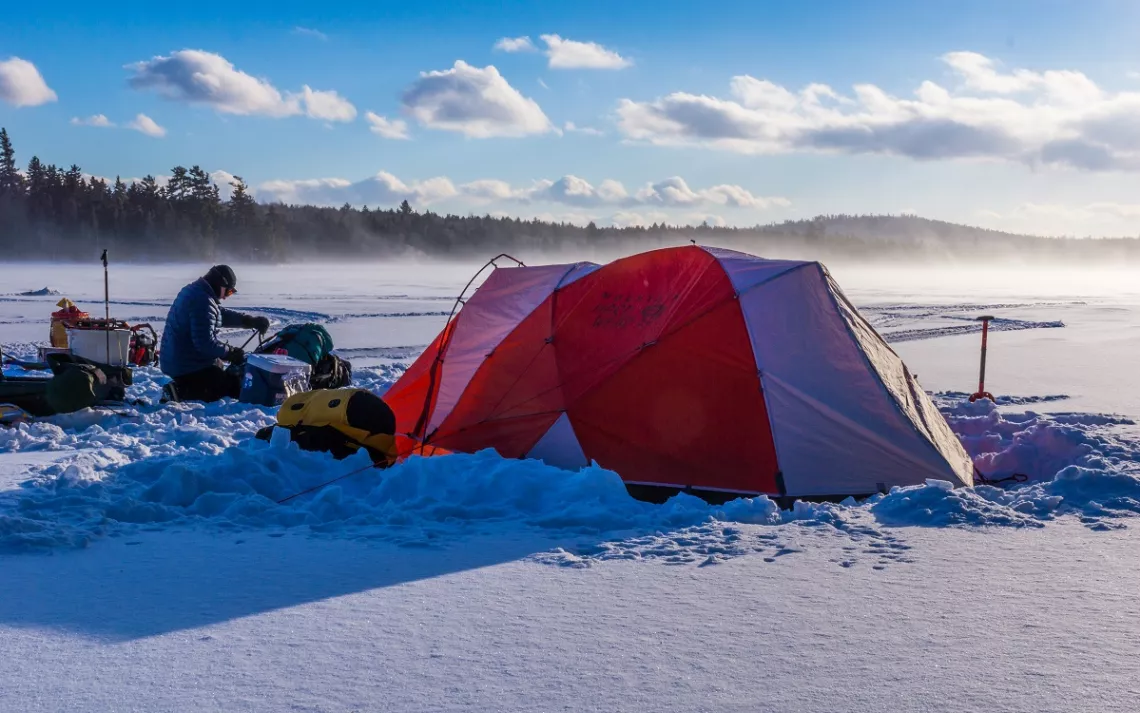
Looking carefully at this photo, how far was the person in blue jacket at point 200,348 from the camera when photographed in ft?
25.8

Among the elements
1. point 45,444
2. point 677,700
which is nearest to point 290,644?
point 677,700

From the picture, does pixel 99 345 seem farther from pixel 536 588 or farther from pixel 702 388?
pixel 536 588

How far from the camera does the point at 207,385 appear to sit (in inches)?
321

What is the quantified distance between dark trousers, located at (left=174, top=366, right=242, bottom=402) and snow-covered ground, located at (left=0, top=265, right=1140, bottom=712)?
1.77m

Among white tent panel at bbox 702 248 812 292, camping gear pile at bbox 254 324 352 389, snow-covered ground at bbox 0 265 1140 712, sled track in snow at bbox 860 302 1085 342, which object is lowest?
snow-covered ground at bbox 0 265 1140 712

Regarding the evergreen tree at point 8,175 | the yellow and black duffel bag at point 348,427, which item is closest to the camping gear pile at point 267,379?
the yellow and black duffel bag at point 348,427

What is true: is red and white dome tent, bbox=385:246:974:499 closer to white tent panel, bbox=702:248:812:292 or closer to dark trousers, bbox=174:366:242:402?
white tent panel, bbox=702:248:812:292

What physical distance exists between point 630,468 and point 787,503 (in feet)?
2.86

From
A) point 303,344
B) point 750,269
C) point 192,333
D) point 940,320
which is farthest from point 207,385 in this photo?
point 940,320

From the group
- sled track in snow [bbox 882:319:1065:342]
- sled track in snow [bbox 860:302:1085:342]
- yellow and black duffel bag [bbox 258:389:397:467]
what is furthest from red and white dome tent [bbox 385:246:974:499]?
sled track in snow [bbox 882:319:1065:342]

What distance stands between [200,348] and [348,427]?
3127 mm

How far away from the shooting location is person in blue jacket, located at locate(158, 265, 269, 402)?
7867mm

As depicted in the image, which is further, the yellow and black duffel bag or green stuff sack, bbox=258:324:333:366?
green stuff sack, bbox=258:324:333:366

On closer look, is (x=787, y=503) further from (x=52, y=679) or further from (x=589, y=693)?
(x=52, y=679)
